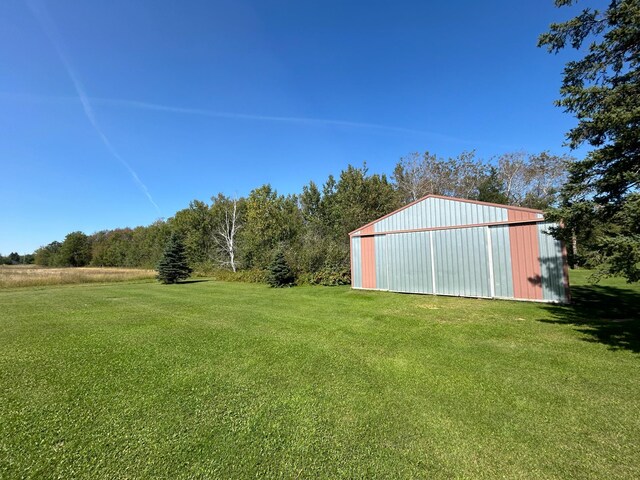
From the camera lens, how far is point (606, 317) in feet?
24.2

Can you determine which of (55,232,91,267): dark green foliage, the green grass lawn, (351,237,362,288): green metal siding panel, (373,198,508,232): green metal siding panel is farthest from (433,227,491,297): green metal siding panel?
(55,232,91,267): dark green foliage

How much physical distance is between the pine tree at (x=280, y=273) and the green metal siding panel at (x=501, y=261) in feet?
36.6

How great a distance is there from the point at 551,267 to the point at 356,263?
785 centimetres

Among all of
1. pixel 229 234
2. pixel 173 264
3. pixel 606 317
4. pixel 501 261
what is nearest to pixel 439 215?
pixel 501 261

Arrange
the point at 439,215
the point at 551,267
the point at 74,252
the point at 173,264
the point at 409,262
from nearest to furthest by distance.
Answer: the point at 551,267 → the point at 439,215 → the point at 409,262 → the point at 173,264 → the point at 74,252

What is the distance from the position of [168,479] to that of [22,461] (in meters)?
1.30

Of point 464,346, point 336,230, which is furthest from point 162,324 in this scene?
point 336,230

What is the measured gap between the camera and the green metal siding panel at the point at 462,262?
1088 centimetres

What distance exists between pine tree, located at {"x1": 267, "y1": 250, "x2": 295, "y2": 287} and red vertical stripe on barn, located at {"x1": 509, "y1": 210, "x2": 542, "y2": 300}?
Answer: 462 inches

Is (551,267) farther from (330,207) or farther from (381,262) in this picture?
(330,207)

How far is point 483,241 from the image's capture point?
35.7ft

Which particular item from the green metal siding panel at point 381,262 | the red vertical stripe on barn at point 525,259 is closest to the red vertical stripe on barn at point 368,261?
the green metal siding panel at point 381,262

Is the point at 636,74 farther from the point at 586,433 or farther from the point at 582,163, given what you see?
the point at 586,433

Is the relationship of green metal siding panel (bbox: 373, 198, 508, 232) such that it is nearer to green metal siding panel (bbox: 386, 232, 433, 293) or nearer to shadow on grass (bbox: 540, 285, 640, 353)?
green metal siding panel (bbox: 386, 232, 433, 293)
